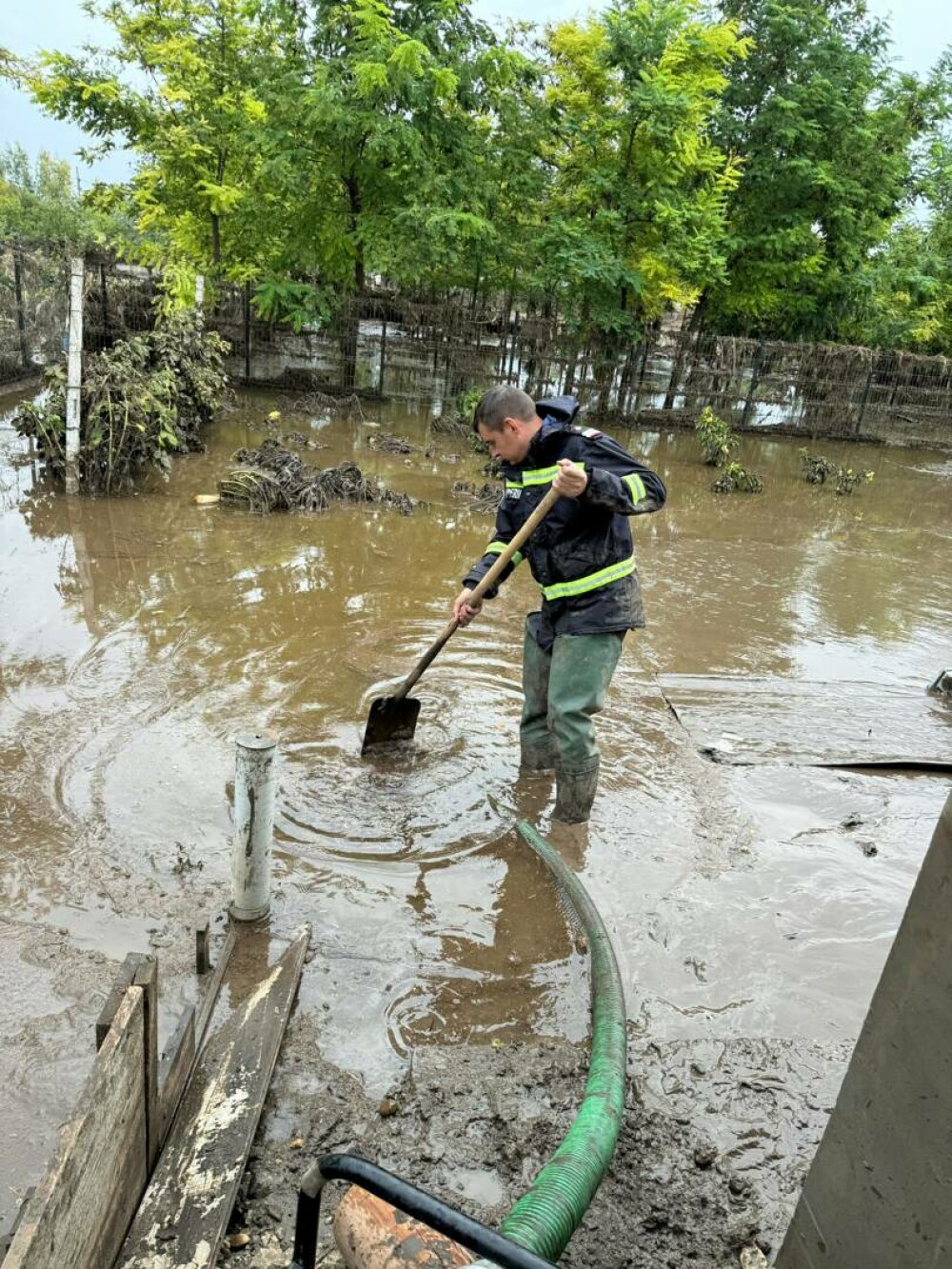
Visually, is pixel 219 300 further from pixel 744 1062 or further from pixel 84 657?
pixel 744 1062

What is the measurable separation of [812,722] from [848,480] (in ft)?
28.1

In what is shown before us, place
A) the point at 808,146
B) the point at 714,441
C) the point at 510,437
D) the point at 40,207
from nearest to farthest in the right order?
the point at 510,437
the point at 714,441
the point at 808,146
the point at 40,207

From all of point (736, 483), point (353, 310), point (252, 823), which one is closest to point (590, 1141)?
point (252, 823)

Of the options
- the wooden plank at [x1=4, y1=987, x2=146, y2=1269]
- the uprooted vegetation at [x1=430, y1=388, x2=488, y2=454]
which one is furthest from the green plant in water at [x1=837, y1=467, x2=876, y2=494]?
the wooden plank at [x1=4, y1=987, x2=146, y2=1269]

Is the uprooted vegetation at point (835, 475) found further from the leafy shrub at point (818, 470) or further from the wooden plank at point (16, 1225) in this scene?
the wooden plank at point (16, 1225)

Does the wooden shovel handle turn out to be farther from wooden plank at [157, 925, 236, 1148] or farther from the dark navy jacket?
wooden plank at [157, 925, 236, 1148]

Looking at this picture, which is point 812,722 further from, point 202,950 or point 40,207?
point 40,207

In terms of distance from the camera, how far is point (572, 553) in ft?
11.8

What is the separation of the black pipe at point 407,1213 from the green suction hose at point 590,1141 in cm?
34

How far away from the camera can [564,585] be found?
3.63 metres

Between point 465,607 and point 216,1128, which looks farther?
point 465,607

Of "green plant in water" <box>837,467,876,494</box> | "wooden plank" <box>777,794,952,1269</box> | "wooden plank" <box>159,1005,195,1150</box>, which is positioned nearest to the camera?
"wooden plank" <box>777,794,952,1269</box>

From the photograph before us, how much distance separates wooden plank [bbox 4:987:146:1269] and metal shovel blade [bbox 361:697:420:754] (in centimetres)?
242

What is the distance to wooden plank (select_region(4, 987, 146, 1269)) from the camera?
131cm
